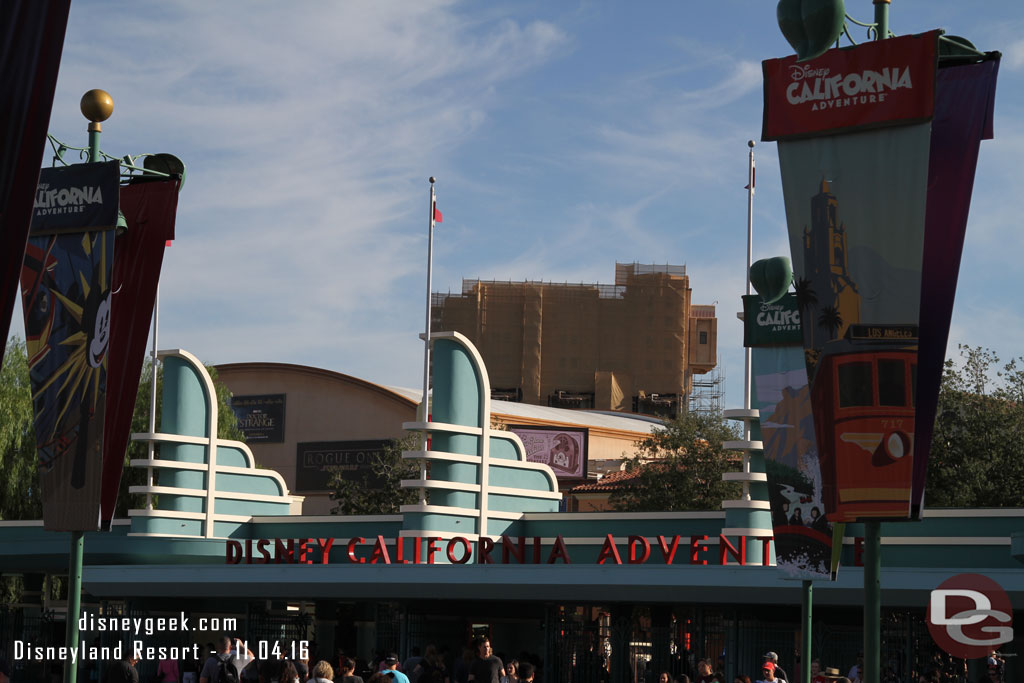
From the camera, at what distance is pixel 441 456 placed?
27.8 meters

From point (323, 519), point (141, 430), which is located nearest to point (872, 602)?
point (323, 519)

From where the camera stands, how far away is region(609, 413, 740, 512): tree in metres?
48.3

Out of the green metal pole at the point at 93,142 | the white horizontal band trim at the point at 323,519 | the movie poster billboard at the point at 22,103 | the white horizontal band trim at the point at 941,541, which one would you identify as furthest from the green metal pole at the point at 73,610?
the white horizontal band trim at the point at 941,541

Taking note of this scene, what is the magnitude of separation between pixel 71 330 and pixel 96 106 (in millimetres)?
3435

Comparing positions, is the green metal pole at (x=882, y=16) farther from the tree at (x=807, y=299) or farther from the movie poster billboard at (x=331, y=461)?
Answer: the movie poster billboard at (x=331, y=461)

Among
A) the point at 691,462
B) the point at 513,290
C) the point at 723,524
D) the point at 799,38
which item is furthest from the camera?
the point at 513,290

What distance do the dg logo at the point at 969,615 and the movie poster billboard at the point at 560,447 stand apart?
1632 inches

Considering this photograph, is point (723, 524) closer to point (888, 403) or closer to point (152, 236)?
point (152, 236)

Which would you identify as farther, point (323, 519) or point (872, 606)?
point (323, 519)

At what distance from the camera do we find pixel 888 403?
11.3 metres

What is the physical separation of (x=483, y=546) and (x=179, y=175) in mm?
12317

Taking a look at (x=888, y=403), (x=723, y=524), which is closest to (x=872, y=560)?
(x=888, y=403)

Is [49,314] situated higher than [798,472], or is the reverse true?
[49,314]

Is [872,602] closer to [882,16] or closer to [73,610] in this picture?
[882,16]
